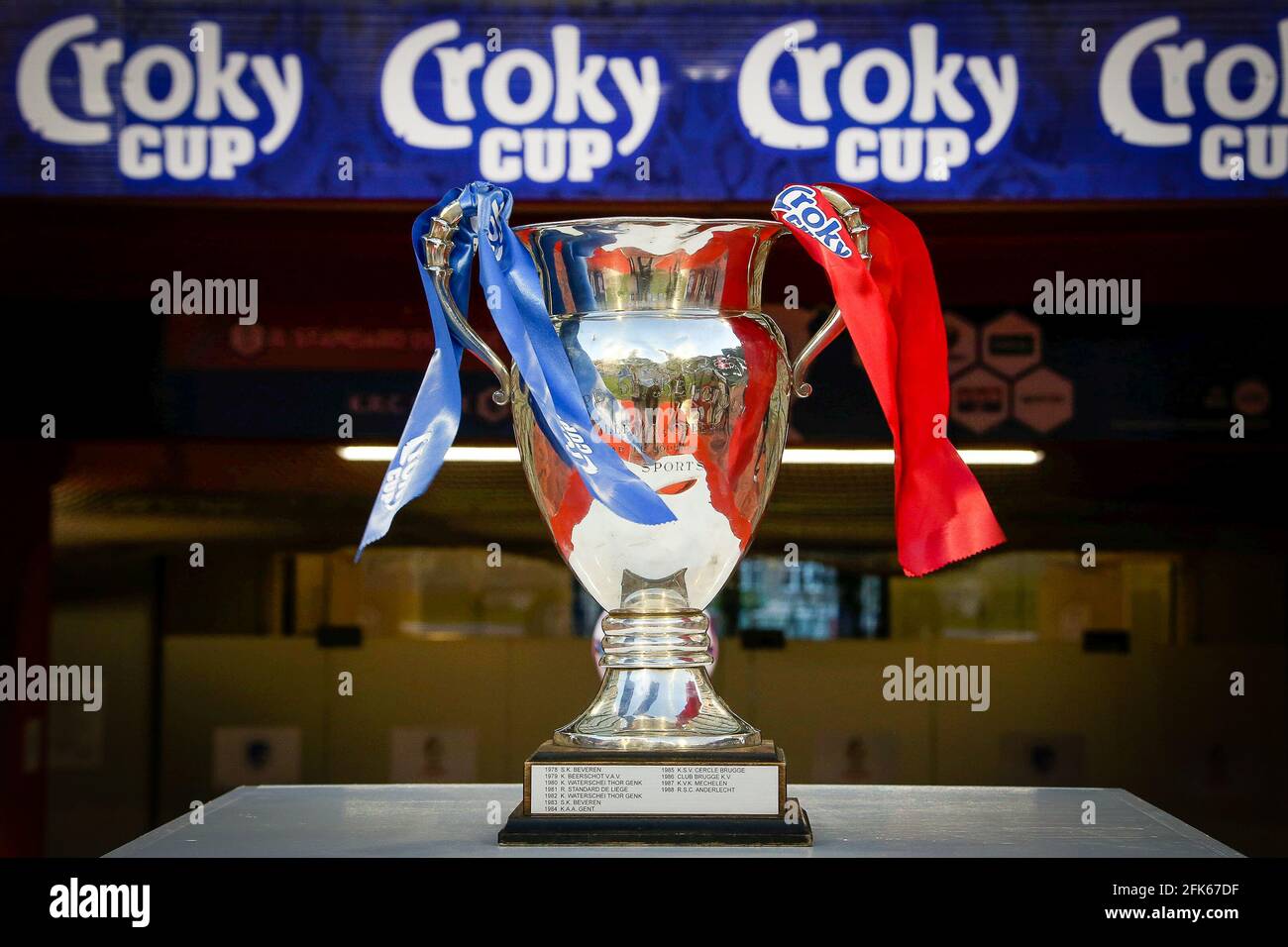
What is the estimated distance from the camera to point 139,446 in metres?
3.37

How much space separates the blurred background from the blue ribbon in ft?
5.84

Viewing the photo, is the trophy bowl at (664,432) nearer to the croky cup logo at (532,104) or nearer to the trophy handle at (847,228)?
the trophy handle at (847,228)

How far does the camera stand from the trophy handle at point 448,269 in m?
0.92

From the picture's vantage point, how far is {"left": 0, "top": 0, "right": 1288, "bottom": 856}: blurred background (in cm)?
269

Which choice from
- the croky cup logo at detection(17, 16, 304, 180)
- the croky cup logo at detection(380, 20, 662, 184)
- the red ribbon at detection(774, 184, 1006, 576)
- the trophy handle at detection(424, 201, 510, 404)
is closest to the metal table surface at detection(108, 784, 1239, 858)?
the red ribbon at detection(774, 184, 1006, 576)

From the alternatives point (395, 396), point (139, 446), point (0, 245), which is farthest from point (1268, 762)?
point (0, 245)

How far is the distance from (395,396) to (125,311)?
0.60m

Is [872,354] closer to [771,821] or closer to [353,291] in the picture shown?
[771,821]

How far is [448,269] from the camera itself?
3.07ft

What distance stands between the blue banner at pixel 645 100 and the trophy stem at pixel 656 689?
70.8 inches

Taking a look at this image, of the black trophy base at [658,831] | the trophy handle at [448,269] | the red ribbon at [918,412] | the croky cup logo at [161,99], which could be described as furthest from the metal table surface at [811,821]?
the croky cup logo at [161,99]

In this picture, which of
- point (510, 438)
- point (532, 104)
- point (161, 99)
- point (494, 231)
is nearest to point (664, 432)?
point (494, 231)

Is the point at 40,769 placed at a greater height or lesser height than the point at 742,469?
lesser

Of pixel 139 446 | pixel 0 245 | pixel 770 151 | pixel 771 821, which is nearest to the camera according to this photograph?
pixel 771 821
